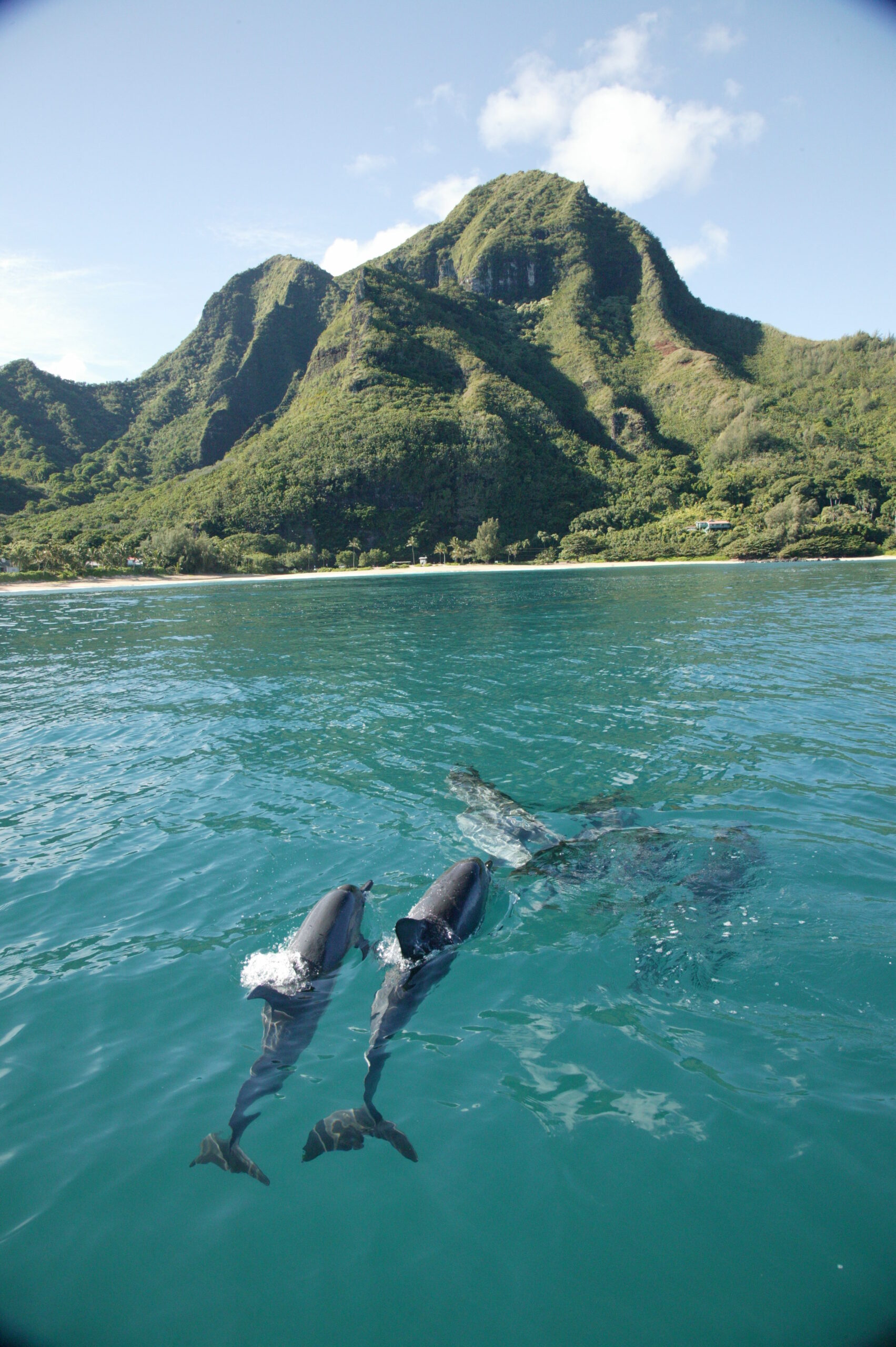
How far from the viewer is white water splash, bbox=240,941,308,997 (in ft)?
18.7

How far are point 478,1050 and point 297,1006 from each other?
1.60m

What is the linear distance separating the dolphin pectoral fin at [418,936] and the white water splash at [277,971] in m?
0.94

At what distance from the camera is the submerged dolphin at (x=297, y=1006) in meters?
4.27

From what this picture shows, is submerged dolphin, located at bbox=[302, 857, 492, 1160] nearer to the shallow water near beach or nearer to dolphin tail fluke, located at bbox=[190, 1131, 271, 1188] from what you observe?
the shallow water near beach

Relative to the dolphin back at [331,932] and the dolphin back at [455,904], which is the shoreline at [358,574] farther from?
the dolphin back at [455,904]

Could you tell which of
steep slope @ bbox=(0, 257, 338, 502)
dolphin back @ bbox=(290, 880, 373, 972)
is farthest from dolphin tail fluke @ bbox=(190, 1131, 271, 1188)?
steep slope @ bbox=(0, 257, 338, 502)

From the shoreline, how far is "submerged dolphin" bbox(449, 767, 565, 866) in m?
64.0

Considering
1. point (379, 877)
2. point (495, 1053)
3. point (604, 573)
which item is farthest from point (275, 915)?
point (604, 573)

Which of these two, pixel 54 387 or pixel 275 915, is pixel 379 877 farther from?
pixel 54 387

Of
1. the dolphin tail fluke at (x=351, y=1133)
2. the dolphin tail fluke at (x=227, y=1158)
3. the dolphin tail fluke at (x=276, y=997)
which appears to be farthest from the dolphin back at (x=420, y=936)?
the dolphin tail fluke at (x=227, y=1158)

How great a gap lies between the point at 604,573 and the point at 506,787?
64.5 metres

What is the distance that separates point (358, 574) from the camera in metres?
88.6

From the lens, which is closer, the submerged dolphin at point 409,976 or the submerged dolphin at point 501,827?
the submerged dolphin at point 409,976

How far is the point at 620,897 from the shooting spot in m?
6.98
